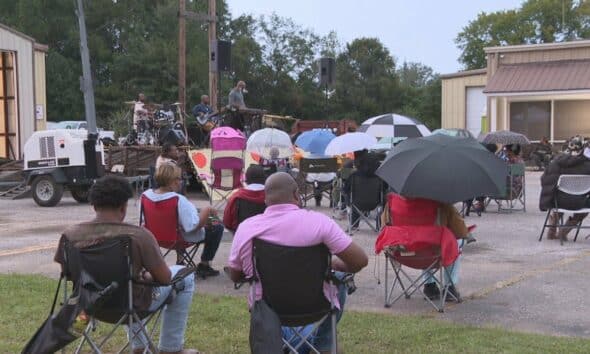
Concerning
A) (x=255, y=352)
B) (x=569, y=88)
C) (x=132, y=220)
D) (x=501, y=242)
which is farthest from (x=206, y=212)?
(x=569, y=88)

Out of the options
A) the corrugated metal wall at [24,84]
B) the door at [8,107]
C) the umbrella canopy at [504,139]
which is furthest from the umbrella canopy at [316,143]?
the door at [8,107]

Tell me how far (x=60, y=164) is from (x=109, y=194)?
1163 centimetres

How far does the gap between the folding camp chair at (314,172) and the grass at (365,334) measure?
6.93 metres

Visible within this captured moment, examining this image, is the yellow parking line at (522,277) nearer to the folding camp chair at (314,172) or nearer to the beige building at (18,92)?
the folding camp chair at (314,172)

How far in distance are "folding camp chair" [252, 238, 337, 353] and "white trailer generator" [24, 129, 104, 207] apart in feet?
38.4

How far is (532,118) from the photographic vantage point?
30312 millimetres

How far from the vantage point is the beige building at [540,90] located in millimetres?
28578

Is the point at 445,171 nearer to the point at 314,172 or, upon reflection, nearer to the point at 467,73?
the point at 314,172

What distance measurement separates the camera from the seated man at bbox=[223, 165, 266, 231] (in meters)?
6.88

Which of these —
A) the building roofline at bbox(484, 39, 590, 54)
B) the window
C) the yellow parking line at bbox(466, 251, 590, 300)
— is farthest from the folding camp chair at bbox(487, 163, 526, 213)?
the window

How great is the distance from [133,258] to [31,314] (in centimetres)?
240

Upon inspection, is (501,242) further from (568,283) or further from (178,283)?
(178,283)

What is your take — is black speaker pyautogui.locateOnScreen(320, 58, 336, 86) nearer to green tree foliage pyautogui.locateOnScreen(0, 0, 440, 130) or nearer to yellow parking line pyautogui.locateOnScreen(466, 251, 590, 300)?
yellow parking line pyautogui.locateOnScreen(466, 251, 590, 300)

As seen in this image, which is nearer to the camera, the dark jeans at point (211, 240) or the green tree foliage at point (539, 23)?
the dark jeans at point (211, 240)
